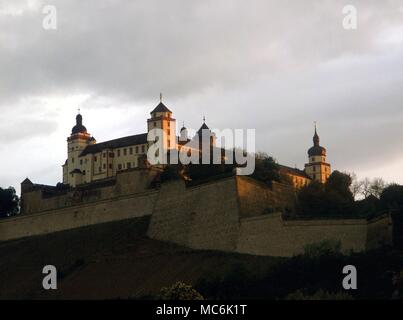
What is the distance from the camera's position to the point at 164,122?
98.4 m

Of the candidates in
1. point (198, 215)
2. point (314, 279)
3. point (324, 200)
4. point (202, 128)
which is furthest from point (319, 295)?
point (202, 128)

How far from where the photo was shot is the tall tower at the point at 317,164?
356 feet

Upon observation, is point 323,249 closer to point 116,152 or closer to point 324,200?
point 324,200

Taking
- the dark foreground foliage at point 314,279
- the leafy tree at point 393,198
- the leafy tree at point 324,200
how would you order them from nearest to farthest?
the dark foreground foliage at point 314,279
the leafy tree at point 393,198
the leafy tree at point 324,200

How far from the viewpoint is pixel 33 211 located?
88000 mm

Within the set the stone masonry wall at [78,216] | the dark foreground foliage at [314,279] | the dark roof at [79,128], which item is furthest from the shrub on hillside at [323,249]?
the dark roof at [79,128]

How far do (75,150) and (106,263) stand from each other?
136 feet

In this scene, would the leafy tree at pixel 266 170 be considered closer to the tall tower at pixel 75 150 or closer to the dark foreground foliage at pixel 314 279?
the dark foreground foliage at pixel 314 279

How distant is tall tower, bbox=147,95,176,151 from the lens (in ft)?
318

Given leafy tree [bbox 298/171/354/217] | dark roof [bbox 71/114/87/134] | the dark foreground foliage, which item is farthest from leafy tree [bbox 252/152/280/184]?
dark roof [bbox 71/114/87/134]

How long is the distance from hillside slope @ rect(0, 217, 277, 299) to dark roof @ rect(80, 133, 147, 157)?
21.8m

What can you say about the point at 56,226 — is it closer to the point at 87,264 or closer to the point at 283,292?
the point at 87,264

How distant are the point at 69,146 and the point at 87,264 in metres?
41.7

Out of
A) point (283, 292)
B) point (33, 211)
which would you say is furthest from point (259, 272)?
point (33, 211)
